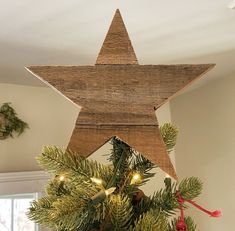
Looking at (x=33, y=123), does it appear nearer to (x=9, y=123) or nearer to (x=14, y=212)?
(x=9, y=123)

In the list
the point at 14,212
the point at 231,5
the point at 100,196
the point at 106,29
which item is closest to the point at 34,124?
the point at 14,212

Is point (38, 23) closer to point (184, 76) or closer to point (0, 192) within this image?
point (184, 76)

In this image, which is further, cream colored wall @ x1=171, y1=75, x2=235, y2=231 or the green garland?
cream colored wall @ x1=171, y1=75, x2=235, y2=231

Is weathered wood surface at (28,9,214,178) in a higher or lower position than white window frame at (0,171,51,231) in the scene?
higher

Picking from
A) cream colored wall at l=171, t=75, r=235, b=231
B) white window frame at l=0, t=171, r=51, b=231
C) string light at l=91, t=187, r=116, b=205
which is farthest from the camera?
cream colored wall at l=171, t=75, r=235, b=231

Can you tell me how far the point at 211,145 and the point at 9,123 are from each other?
1403 millimetres

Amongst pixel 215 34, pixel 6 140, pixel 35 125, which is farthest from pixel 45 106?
pixel 215 34

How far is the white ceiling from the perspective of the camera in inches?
39.3

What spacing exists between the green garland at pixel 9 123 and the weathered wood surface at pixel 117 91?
1.27 metres

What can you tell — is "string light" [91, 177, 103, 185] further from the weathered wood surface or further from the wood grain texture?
the wood grain texture

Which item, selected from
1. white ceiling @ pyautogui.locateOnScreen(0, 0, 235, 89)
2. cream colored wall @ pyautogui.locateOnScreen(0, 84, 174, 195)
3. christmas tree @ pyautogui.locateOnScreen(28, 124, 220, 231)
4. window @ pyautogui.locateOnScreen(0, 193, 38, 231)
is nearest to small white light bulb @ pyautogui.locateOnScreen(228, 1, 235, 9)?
white ceiling @ pyautogui.locateOnScreen(0, 0, 235, 89)

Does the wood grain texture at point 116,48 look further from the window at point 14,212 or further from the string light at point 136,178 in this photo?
the window at point 14,212

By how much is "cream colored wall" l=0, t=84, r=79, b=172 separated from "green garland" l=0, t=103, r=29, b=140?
0.16ft

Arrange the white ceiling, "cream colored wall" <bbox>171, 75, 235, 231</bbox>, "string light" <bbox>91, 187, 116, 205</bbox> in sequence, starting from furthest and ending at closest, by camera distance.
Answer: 1. "cream colored wall" <bbox>171, 75, 235, 231</bbox>
2. the white ceiling
3. "string light" <bbox>91, 187, 116, 205</bbox>
